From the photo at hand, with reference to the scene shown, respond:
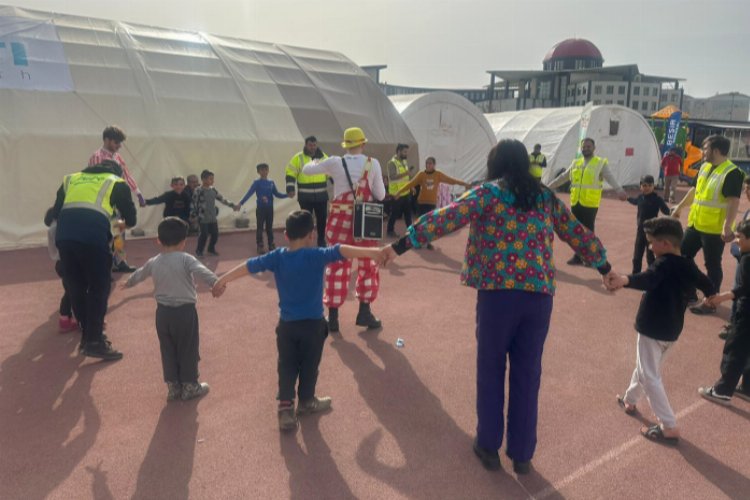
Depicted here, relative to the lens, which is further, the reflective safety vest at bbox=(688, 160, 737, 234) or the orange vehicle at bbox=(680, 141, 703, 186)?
the orange vehicle at bbox=(680, 141, 703, 186)

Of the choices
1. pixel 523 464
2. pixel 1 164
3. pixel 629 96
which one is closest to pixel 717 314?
pixel 523 464

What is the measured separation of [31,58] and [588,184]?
1026 cm

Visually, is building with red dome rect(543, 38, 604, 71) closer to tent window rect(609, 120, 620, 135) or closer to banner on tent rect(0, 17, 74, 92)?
tent window rect(609, 120, 620, 135)

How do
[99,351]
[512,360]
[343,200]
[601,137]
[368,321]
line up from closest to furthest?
A: [512,360] → [99,351] → [343,200] → [368,321] → [601,137]

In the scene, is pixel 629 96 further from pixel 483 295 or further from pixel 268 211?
pixel 483 295

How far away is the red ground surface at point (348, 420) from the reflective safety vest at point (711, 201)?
109 cm

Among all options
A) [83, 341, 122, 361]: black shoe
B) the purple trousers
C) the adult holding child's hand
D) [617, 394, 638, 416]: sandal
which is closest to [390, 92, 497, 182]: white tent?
[83, 341, 122, 361]: black shoe

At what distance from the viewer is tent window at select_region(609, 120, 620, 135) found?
20109 millimetres

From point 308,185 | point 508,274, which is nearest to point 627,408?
point 508,274

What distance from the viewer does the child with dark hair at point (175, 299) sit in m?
3.91

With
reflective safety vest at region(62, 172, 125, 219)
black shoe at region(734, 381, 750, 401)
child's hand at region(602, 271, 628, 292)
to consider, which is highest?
reflective safety vest at region(62, 172, 125, 219)

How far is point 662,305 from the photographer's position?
3.58 meters

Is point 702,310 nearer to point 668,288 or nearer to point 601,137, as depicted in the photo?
point 668,288

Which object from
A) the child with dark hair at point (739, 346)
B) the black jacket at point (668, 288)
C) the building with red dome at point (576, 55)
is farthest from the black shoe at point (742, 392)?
the building with red dome at point (576, 55)
